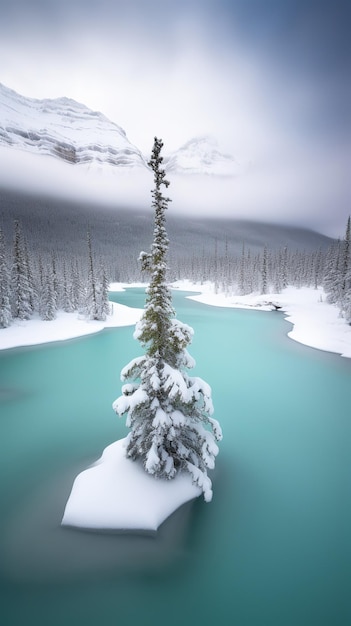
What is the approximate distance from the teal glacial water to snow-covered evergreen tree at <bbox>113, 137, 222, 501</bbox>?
182 cm

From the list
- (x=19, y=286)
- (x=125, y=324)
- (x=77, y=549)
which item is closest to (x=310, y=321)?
(x=125, y=324)

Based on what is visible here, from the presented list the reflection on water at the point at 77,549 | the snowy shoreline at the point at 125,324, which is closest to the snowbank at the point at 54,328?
the snowy shoreline at the point at 125,324

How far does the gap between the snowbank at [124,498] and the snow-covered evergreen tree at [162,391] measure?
49 cm

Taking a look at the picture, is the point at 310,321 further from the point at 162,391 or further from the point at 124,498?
the point at 124,498

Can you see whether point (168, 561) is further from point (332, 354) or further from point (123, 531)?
point (332, 354)

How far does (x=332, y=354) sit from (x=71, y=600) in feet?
94.7

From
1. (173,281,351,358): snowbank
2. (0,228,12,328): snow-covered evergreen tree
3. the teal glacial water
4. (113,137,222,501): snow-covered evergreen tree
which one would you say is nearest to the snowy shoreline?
(173,281,351,358): snowbank

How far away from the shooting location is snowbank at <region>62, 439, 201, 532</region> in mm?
8500

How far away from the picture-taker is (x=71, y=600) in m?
6.65

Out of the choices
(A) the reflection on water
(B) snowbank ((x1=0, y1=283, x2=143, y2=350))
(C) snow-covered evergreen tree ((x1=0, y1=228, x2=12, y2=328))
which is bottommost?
(B) snowbank ((x1=0, y1=283, x2=143, y2=350))

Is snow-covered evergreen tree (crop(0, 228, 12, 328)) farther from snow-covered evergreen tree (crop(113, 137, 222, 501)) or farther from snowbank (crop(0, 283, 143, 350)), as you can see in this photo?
snow-covered evergreen tree (crop(113, 137, 222, 501))

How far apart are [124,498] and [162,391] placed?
3.63m

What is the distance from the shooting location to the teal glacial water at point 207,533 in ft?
21.8

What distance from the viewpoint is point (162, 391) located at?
9.11 metres
